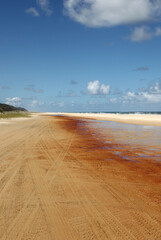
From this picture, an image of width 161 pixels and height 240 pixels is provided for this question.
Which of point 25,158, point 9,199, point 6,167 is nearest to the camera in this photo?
point 9,199

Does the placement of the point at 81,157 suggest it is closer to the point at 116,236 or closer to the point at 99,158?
the point at 99,158

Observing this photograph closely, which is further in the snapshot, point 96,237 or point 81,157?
point 81,157

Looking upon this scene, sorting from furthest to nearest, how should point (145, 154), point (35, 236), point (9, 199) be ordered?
point (145, 154) → point (9, 199) → point (35, 236)

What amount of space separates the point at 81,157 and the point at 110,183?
310 cm

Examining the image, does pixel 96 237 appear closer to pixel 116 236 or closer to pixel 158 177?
pixel 116 236

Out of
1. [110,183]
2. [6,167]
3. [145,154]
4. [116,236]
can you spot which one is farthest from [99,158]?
[116,236]

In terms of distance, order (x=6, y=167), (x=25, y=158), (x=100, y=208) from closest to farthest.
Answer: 1. (x=100, y=208)
2. (x=6, y=167)
3. (x=25, y=158)

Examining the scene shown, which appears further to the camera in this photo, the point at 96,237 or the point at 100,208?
the point at 100,208

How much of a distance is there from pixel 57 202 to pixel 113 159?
4401 millimetres

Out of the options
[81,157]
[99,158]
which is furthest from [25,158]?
[99,158]

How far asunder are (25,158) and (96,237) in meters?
5.54

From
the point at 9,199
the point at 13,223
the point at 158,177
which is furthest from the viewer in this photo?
the point at 158,177

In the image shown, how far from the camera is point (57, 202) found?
161 inches

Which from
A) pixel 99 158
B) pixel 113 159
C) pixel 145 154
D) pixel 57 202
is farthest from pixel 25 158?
pixel 145 154
